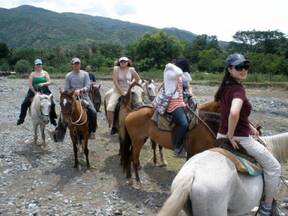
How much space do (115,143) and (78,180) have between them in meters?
3.06

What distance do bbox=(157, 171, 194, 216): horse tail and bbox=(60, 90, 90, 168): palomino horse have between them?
16.0 feet

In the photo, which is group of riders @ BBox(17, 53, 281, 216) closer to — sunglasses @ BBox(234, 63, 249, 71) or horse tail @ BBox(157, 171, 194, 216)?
sunglasses @ BBox(234, 63, 249, 71)

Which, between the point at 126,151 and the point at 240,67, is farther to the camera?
the point at 126,151

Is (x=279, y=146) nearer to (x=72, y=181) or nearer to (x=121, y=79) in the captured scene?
(x=72, y=181)

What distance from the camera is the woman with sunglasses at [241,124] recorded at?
14.4 ft

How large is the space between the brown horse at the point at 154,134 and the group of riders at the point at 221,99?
0.67 feet

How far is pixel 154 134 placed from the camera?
7.35m

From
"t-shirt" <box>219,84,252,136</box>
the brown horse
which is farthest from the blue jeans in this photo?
"t-shirt" <box>219,84,252,136</box>

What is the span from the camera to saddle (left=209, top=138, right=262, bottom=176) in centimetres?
429

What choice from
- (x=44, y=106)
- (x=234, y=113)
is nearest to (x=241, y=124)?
(x=234, y=113)

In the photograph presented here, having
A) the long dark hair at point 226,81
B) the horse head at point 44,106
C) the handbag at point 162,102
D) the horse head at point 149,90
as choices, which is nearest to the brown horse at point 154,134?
the handbag at point 162,102

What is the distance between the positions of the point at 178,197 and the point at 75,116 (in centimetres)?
529

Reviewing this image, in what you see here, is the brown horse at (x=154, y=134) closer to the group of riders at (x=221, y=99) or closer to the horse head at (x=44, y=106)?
the group of riders at (x=221, y=99)

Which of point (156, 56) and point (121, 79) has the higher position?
point (121, 79)
